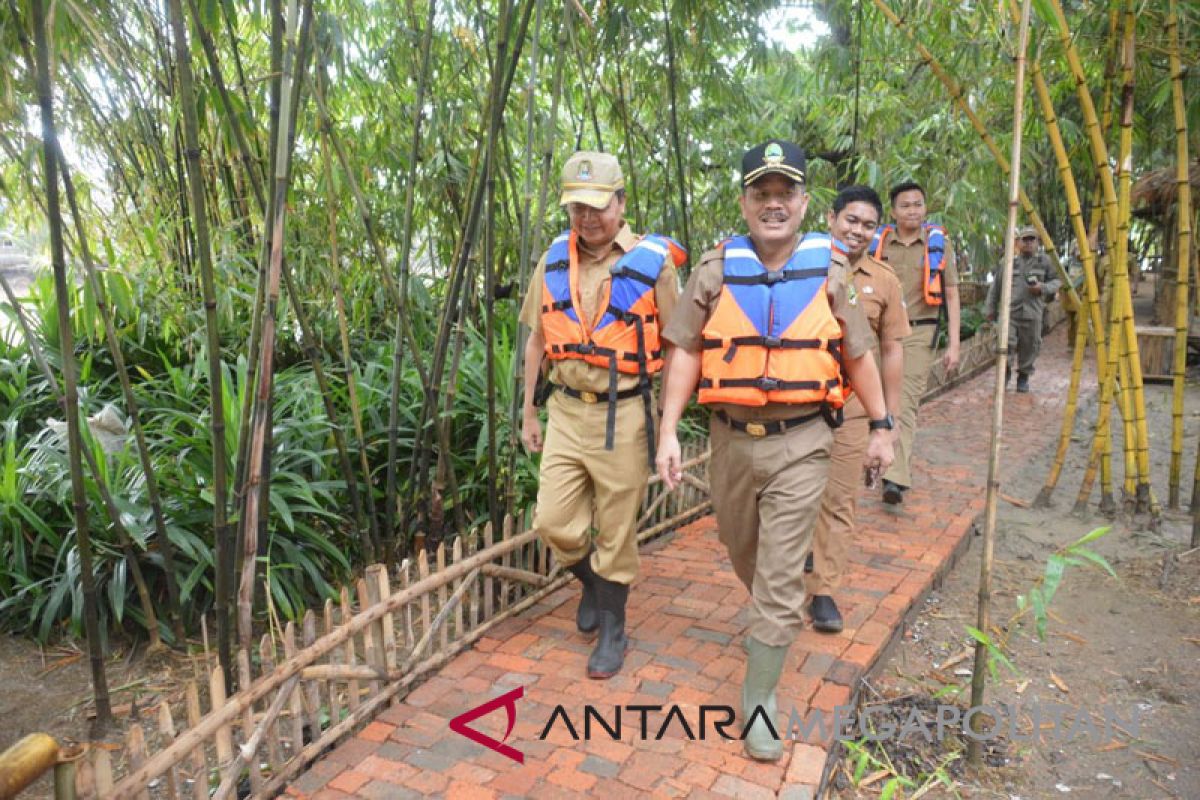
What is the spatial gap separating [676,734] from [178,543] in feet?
6.76

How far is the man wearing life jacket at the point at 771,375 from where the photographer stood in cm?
244

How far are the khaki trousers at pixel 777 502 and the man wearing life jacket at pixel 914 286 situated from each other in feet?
7.08

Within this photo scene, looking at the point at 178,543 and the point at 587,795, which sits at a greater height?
the point at 178,543

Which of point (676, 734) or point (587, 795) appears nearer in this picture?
point (587, 795)

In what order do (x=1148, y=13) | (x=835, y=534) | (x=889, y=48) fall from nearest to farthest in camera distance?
(x=835, y=534) → (x=1148, y=13) → (x=889, y=48)

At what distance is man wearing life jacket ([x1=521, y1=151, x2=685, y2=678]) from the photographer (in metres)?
2.74

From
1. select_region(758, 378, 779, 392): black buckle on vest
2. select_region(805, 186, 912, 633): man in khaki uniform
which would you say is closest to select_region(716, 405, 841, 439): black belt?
select_region(758, 378, 779, 392): black buckle on vest

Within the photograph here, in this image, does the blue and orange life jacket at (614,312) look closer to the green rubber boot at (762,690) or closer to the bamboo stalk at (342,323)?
the bamboo stalk at (342,323)

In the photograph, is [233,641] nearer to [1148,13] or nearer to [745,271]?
[745,271]

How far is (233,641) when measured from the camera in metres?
→ 3.42

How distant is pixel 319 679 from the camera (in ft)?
8.16

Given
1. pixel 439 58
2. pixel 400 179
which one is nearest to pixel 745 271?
pixel 439 58

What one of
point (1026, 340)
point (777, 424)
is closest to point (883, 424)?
point (777, 424)

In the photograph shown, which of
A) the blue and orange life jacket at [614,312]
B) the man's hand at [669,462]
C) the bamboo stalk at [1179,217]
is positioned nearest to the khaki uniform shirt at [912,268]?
the bamboo stalk at [1179,217]
